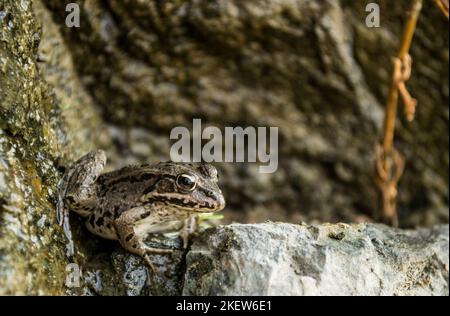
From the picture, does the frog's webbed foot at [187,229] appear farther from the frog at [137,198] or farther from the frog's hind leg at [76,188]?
the frog's hind leg at [76,188]

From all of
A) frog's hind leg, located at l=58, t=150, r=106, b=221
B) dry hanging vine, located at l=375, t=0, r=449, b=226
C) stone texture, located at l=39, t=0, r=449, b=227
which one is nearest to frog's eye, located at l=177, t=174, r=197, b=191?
frog's hind leg, located at l=58, t=150, r=106, b=221

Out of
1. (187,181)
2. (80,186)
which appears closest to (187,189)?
(187,181)
